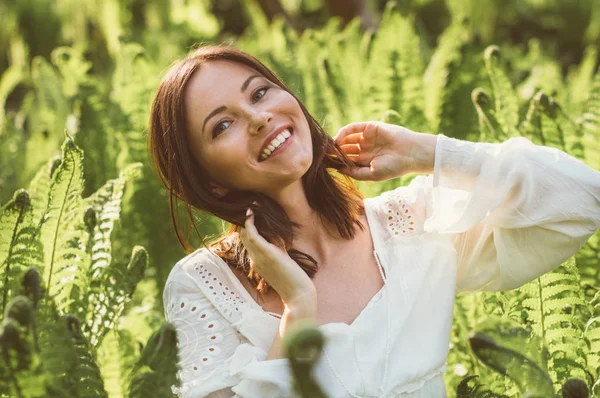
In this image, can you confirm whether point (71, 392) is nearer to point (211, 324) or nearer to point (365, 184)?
point (211, 324)

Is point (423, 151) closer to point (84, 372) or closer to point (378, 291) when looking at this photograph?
point (378, 291)

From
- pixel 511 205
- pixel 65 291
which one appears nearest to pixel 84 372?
pixel 65 291

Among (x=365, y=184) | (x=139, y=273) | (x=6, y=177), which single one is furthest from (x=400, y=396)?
(x=6, y=177)

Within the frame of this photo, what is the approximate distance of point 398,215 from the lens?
5.33ft

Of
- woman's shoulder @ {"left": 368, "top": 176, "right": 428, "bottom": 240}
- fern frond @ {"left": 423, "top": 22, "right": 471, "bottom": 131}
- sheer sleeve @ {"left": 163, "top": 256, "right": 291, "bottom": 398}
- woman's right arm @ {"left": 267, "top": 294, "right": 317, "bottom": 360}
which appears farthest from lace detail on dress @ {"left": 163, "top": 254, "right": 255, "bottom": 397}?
fern frond @ {"left": 423, "top": 22, "right": 471, "bottom": 131}

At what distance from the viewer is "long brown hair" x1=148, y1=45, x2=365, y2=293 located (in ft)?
5.02

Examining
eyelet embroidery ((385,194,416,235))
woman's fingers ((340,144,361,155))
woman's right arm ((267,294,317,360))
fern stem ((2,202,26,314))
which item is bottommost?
eyelet embroidery ((385,194,416,235))

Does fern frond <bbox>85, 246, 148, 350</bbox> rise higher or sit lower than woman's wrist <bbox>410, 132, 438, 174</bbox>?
higher

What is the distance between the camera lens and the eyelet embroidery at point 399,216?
1598mm

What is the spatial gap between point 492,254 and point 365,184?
75cm

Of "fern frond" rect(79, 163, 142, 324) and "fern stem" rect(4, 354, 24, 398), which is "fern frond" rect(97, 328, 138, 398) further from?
"fern stem" rect(4, 354, 24, 398)

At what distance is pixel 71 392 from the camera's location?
3.88 ft

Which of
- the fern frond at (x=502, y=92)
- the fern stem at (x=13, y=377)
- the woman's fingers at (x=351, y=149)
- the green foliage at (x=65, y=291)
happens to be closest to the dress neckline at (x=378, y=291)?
the woman's fingers at (x=351, y=149)

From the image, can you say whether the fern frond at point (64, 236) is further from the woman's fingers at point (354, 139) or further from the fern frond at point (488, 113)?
the fern frond at point (488, 113)
